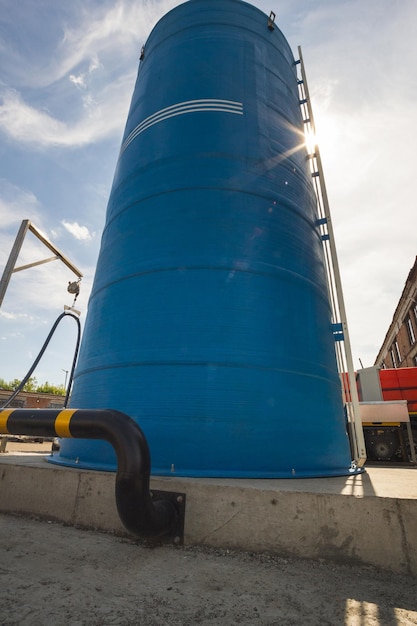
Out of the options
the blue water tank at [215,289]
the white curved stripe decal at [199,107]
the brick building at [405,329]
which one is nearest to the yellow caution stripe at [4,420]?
the blue water tank at [215,289]

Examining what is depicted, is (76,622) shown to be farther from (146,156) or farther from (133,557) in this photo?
(146,156)

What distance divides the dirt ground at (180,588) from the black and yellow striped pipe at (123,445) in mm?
295

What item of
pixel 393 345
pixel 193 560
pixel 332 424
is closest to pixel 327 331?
pixel 332 424

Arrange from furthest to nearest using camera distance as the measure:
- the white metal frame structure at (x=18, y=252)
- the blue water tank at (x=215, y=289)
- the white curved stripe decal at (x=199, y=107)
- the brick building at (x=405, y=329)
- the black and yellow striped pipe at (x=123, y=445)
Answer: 1. the brick building at (x=405, y=329)
2. the white metal frame structure at (x=18, y=252)
3. the white curved stripe decal at (x=199, y=107)
4. the blue water tank at (x=215, y=289)
5. the black and yellow striped pipe at (x=123, y=445)

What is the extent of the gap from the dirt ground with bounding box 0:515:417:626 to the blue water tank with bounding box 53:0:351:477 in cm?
112

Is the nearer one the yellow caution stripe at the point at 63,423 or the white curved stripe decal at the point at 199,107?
the yellow caution stripe at the point at 63,423

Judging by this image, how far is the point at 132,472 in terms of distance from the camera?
7.88ft

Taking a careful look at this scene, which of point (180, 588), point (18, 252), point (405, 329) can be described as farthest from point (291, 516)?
point (405, 329)

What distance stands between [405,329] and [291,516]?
89.8 ft

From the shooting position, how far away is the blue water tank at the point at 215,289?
400 centimetres

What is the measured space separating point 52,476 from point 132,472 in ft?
6.27

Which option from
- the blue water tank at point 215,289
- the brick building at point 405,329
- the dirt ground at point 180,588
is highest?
the brick building at point 405,329

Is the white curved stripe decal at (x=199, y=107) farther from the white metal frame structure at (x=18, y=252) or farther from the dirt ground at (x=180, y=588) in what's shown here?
the dirt ground at (x=180, y=588)

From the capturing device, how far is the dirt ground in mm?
1899
